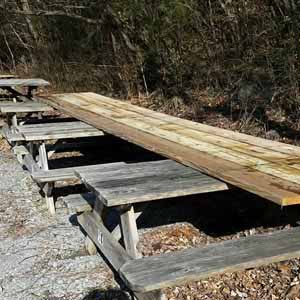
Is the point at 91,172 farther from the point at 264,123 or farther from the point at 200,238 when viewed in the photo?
the point at 264,123

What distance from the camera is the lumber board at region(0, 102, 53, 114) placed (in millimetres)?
6891

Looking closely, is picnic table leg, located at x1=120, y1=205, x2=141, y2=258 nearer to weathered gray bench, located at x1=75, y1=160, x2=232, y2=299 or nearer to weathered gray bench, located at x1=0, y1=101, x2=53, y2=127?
weathered gray bench, located at x1=75, y1=160, x2=232, y2=299

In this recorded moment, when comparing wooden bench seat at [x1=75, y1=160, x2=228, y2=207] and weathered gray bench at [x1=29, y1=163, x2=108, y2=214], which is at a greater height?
wooden bench seat at [x1=75, y1=160, x2=228, y2=207]

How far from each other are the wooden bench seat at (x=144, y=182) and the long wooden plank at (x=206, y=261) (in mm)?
468

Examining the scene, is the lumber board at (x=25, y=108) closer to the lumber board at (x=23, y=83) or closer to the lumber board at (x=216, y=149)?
the lumber board at (x=23, y=83)

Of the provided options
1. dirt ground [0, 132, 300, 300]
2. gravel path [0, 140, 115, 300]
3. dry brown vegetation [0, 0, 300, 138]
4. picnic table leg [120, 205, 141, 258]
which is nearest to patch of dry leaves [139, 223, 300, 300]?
dirt ground [0, 132, 300, 300]

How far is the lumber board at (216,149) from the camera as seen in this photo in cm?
262

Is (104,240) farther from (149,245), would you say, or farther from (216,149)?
(216,149)

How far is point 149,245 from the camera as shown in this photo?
3.66 m

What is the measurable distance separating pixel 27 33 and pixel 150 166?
40.2 feet

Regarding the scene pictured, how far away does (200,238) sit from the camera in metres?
3.73

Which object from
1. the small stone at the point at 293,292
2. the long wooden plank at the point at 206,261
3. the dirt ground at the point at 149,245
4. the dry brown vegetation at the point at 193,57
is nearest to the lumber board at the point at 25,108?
the dry brown vegetation at the point at 193,57

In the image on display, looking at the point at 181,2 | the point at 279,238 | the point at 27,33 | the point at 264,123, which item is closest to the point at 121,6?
the point at 181,2

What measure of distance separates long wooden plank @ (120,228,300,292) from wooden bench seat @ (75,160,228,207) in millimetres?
468
